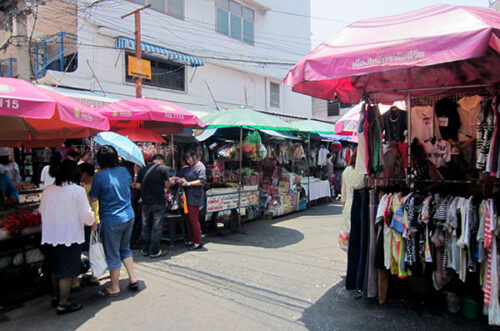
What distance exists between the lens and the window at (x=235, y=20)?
54.7ft

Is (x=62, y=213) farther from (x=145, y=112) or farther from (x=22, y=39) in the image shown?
(x=22, y=39)

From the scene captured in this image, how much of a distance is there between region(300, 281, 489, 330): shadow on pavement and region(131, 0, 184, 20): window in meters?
13.9

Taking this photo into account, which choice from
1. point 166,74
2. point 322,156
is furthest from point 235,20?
point 322,156

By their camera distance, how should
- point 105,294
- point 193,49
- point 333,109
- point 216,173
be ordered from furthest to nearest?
point 333,109 < point 193,49 < point 216,173 < point 105,294

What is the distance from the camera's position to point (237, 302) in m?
4.10

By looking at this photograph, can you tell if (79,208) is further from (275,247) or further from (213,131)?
(213,131)

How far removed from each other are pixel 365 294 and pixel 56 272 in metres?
3.66

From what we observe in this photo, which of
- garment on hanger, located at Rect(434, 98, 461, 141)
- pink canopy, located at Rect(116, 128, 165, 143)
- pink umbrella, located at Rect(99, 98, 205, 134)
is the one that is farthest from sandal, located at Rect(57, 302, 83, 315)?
garment on hanger, located at Rect(434, 98, 461, 141)

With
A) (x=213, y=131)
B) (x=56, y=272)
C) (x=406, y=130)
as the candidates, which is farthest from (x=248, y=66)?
(x=56, y=272)

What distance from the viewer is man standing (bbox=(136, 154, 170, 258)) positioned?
5734 millimetres

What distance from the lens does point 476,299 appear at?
3.53 m

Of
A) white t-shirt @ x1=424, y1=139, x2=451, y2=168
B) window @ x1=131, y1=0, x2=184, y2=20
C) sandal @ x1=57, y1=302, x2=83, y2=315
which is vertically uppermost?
window @ x1=131, y1=0, x2=184, y2=20

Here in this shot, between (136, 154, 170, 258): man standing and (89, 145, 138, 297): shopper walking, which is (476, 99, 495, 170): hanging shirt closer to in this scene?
(89, 145, 138, 297): shopper walking

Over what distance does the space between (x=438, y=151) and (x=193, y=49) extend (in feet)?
43.5
